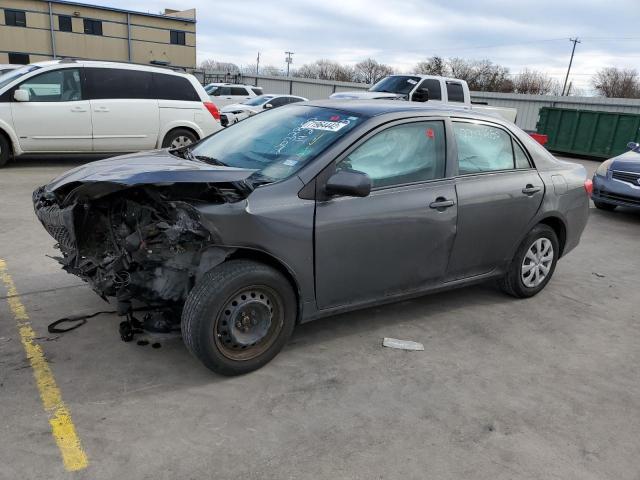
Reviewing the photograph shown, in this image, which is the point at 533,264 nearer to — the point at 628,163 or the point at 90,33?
the point at 628,163

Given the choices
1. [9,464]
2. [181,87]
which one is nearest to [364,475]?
[9,464]

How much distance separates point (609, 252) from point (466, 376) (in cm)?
439

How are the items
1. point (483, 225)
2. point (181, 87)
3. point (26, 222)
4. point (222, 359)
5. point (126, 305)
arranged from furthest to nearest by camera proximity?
point (181, 87) → point (26, 222) → point (483, 225) → point (126, 305) → point (222, 359)

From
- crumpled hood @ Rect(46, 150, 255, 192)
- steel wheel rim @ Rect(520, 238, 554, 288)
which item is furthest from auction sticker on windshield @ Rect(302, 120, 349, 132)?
steel wheel rim @ Rect(520, 238, 554, 288)

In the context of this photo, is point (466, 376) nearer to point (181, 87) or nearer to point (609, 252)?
point (609, 252)

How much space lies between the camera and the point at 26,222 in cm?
627

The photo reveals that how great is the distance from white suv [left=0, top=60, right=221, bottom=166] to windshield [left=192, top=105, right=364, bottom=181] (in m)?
5.93

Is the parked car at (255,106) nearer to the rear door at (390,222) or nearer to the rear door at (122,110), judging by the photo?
the rear door at (122,110)

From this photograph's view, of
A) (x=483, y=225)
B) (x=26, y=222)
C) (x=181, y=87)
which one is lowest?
(x=26, y=222)

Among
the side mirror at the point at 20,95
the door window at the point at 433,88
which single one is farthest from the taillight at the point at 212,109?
the door window at the point at 433,88

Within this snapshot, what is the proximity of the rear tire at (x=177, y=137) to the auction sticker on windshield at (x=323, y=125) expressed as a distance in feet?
22.6

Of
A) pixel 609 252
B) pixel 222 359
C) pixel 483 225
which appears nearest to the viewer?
pixel 222 359

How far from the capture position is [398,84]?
13.8 meters

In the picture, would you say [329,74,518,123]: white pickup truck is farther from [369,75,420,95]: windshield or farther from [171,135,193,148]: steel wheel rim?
[171,135,193,148]: steel wheel rim
